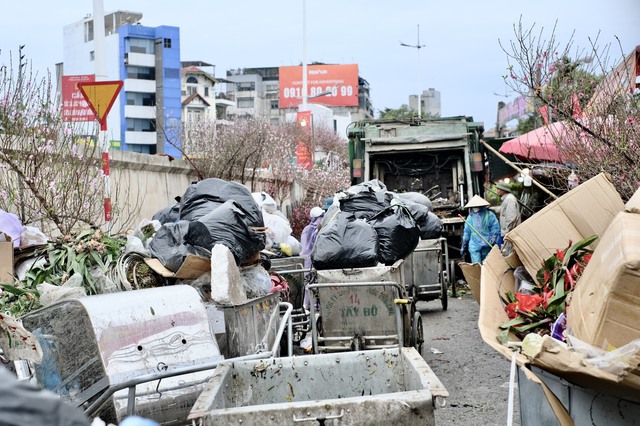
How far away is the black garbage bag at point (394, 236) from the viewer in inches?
320

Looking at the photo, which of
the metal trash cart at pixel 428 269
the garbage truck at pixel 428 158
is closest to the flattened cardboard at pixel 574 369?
the metal trash cart at pixel 428 269

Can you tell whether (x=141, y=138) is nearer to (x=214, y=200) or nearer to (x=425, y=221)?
(x=425, y=221)

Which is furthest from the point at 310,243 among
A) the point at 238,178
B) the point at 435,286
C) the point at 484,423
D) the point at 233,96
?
the point at 233,96

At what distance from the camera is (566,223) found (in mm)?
4059

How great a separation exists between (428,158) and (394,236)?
735 cm

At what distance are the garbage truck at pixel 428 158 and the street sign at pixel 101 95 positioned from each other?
662cm

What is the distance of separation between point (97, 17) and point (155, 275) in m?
5.49

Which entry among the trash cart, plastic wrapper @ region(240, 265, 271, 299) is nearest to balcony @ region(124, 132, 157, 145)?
plastic wrapper @ region(240, 265, 271, 299)

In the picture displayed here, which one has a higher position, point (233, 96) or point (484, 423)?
point (233, 96)

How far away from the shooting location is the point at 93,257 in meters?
6.05

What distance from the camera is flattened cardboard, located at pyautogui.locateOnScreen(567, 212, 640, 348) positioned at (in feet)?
8.90

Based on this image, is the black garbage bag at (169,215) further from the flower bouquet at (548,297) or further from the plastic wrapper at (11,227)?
the flower bouquet at (548,297)

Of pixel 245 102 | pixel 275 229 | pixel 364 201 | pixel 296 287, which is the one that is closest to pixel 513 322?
pixel 296 287

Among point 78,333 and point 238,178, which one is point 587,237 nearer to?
point 78,333
